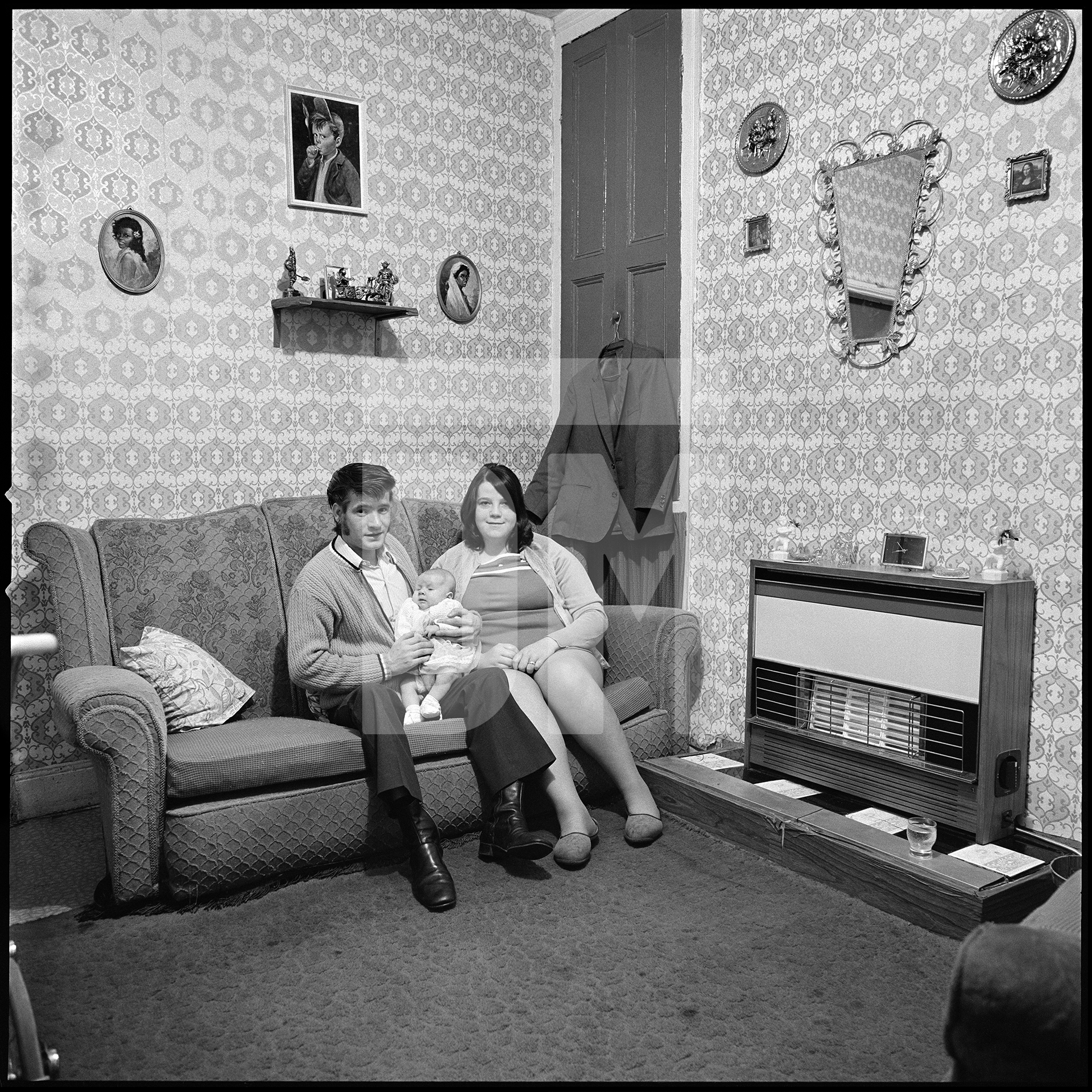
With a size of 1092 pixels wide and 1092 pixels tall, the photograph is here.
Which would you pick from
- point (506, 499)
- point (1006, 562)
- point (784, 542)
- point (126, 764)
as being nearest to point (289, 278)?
point (506, 499)

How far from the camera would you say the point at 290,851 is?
7.98ft

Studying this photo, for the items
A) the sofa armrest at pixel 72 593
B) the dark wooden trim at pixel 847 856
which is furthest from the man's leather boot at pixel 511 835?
the sofa armrest at pixel 72 593

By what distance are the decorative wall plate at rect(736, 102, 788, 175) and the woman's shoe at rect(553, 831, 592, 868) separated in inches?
88.1

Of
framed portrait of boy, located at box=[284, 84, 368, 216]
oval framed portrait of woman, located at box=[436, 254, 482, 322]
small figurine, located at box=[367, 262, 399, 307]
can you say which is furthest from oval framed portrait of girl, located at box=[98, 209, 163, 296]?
oval framed portrait of woman, located at box=[436, 254, 482, 322]

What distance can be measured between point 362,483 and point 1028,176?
1.96m

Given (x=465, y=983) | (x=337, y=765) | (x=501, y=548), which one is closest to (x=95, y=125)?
(x=501, y=548)

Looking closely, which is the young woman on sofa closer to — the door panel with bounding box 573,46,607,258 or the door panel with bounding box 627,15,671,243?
the door panel with bounding box 627,15,671,243

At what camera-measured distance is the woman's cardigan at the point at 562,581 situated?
9.81 ft

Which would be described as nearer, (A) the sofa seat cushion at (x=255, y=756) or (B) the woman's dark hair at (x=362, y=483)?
(A) the sofa seat cushion at (x=255, y=756)

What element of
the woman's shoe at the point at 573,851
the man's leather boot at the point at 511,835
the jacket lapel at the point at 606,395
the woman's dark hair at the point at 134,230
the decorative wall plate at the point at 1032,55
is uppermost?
the decorative wall plate at the point at 1032,55

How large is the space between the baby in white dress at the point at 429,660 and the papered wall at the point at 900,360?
3.84ft

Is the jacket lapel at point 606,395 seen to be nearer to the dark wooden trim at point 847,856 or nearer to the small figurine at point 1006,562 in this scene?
the dark wooden trim at point 847,856

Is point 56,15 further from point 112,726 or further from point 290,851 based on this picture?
point 290,851

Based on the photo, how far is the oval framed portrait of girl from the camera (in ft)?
9.77
